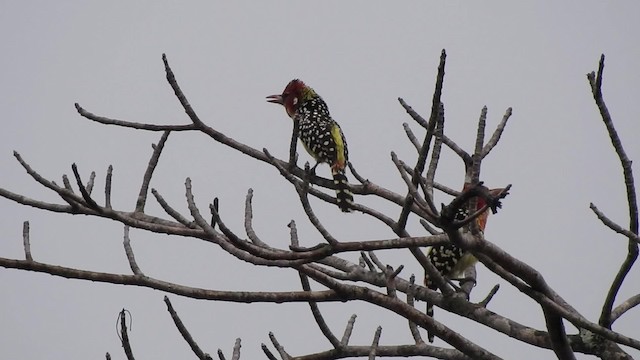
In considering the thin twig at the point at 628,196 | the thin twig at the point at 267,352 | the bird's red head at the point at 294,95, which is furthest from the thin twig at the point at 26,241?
the bird's red head at the point at 294,95

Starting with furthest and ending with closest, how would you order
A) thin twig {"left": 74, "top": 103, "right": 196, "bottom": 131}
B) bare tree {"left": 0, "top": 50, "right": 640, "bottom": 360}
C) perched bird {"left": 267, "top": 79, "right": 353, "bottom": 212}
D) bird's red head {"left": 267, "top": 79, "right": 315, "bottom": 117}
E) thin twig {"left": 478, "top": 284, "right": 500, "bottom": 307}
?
bird's red head {"left": 267, "top": 79, "right": 315, "bottom": 117}
perched bird {"left": 267, "top": 79, "right": 353, "bottom": 212}
thin twig {"left": 74, "top": 103, "right": 196, "bottom": 131}
thin twig {"left": 478, "top": 284, "right": 500, "bottom": 307}
bare tree {"left": 0, "top": 50, "right": 640, "bottom": 360}

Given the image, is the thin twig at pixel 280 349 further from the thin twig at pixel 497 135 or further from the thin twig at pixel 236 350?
the thin twig at pixel 497 135

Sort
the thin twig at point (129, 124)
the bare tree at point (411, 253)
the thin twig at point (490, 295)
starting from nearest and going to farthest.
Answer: the bare tree at point (411, 253)
the thin twig at point (490, 295)
the thin twig at point (129, 124)

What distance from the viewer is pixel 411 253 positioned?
2504 mm

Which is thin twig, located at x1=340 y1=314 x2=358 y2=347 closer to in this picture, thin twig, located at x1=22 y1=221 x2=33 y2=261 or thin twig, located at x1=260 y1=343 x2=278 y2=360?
thin twig, located at x1=260 y1=343 x2=278 y2=360

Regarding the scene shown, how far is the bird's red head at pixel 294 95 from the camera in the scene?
738 cm

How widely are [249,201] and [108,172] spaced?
0.51 meters

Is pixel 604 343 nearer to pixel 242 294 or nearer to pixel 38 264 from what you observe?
pixel 242 294

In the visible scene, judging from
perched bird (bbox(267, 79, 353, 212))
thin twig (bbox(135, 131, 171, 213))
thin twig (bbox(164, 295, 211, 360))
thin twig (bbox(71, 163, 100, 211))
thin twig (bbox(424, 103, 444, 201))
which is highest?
perched bird (bbox(267, 79, 353, 212))

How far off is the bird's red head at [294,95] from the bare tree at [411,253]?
14.3ft

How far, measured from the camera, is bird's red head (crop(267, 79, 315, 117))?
7379mm

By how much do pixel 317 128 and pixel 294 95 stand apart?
3.52 ft

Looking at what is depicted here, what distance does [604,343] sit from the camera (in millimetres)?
2463

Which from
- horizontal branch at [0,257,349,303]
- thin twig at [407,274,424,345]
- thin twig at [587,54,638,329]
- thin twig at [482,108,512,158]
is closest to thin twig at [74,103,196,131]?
horizontal branch at [0,257,349,303]
